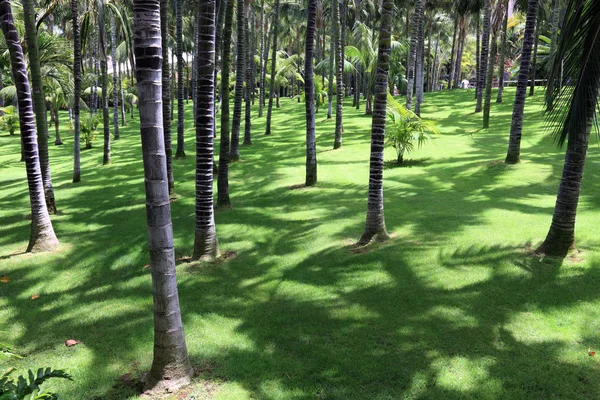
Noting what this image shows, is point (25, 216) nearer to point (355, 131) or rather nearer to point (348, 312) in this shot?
point (348, 312)

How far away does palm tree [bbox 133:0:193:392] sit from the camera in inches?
174

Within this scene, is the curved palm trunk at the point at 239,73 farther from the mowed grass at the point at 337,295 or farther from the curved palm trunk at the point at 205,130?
the curved palm trunk at the point at 205,130

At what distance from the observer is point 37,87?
10586 mm

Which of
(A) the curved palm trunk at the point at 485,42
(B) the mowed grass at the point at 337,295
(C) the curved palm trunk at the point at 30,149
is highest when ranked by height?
(A) the curved palm trunk at the point at 485,42

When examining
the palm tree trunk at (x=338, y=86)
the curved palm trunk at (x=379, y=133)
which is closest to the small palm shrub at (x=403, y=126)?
the palm tree trunk at (x=338, y=86)

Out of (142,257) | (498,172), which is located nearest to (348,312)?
(142,257)

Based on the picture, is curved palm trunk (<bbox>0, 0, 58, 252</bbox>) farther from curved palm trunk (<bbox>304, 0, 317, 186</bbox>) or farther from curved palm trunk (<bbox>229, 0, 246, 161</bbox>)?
curved palm trunk (<bbox>304, 0, 317, 186</bbox>)

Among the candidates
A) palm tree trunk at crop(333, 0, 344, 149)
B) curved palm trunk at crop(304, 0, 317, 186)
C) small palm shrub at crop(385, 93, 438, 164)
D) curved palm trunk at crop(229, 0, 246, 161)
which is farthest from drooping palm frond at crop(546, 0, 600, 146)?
palm tree trunk at crop(333, 0, 344, 149)

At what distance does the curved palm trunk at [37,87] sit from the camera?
395 inches

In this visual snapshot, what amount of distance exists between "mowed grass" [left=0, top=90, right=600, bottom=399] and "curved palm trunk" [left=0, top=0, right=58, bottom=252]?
466mm

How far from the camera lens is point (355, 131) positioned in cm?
2395

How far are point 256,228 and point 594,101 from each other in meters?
7.16

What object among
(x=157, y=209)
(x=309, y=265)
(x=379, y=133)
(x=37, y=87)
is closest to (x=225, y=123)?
(x=37, y=87)

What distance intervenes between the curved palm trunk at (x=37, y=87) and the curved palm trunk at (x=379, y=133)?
7700mm
